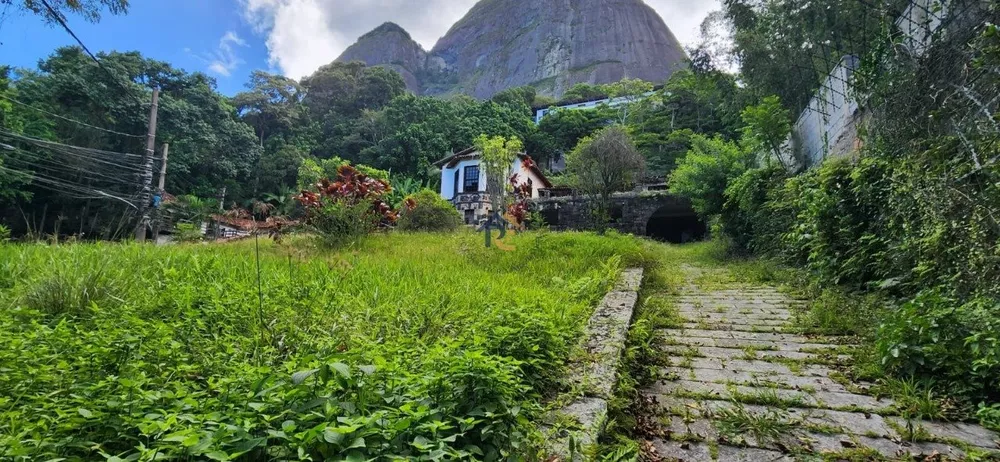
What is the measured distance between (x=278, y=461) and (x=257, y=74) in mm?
42492

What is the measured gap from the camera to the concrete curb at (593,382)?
4.79ft

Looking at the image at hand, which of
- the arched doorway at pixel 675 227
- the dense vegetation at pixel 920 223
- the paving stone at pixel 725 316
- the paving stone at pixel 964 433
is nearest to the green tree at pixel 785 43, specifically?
the dense vegetation at pixel 920 223

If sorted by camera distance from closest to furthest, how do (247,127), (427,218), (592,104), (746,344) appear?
(746,344), (427,218), (247,127), (592,104)

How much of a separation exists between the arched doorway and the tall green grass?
17544 mm

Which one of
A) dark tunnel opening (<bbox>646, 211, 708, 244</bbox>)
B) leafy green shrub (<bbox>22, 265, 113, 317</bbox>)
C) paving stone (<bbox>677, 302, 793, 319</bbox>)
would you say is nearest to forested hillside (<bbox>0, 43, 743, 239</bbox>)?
dark tunnel opening (<bbox>646, 211, 708, 244</bbox>)

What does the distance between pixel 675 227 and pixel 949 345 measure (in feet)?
65.1

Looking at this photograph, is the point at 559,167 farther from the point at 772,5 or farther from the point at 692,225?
the point at 772,5

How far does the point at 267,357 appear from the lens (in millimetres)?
1848

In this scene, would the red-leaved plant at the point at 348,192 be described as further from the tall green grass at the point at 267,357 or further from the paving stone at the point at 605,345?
the paving stone at the point at 605,345

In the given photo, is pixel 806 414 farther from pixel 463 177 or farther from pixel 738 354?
pixel 463 177

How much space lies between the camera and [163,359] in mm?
1665

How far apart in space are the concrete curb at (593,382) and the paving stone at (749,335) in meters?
0.40

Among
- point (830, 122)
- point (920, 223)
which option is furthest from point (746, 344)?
point (830, 122)

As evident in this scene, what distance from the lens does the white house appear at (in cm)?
1952
